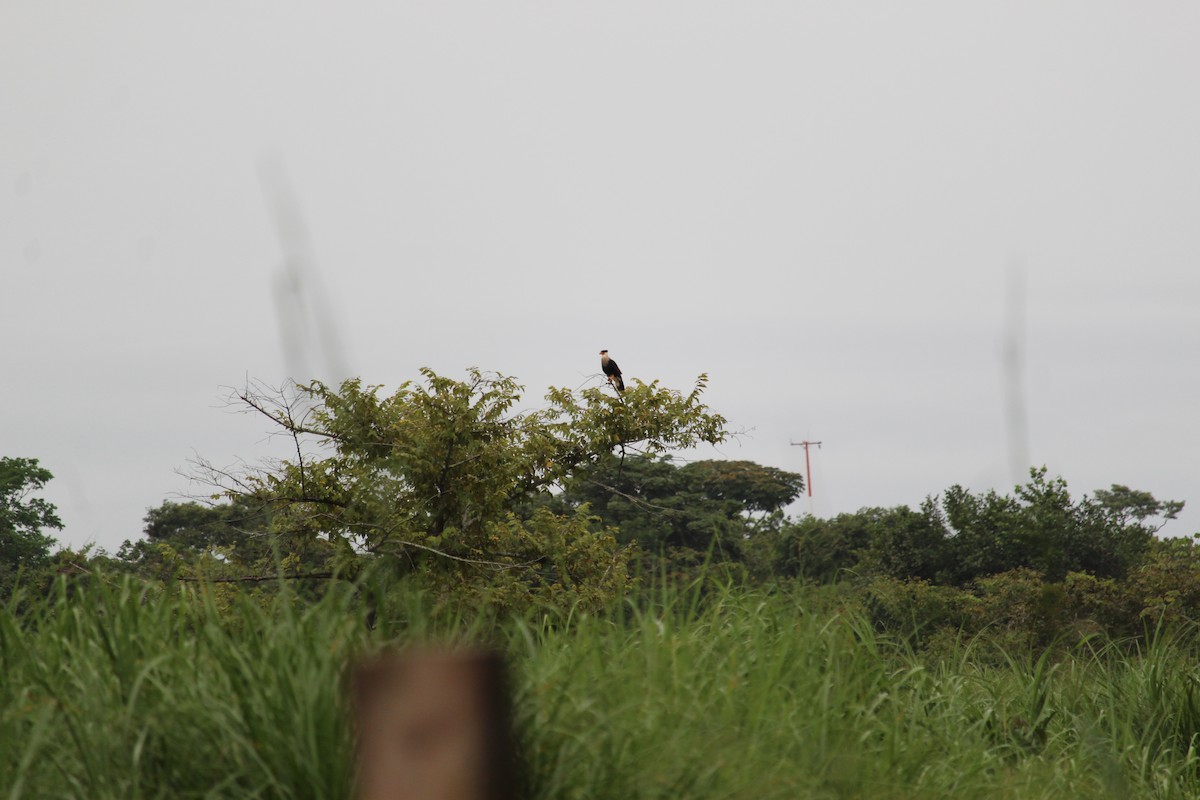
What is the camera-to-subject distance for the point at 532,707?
3082mm

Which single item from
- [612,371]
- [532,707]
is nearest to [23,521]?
[612,371]

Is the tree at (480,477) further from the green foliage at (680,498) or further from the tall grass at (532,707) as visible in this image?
the tall grass at (532,707)

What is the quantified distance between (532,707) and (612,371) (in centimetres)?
1746

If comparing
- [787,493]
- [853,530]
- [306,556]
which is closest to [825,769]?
[306,556]

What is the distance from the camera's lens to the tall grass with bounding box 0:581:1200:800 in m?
2.79

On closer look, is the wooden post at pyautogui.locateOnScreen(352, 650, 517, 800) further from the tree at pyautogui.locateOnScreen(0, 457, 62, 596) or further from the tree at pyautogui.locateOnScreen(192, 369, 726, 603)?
the tree at pyautogui.locateOnScreen(0, 457, 62, 596)

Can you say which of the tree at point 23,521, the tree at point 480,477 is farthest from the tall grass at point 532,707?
the tree at point 23,521

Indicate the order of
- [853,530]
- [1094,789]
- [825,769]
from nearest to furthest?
1. [825,769]
2. [1094,789]
3. [853,530]

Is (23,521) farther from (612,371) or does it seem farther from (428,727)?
(428,727)

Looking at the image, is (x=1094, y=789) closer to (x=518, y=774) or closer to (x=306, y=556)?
(x=518, y=774)

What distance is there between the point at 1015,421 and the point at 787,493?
152ft

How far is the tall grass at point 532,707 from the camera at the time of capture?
110 inches

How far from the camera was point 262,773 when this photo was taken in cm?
275

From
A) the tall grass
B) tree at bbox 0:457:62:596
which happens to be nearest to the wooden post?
the tall grass
